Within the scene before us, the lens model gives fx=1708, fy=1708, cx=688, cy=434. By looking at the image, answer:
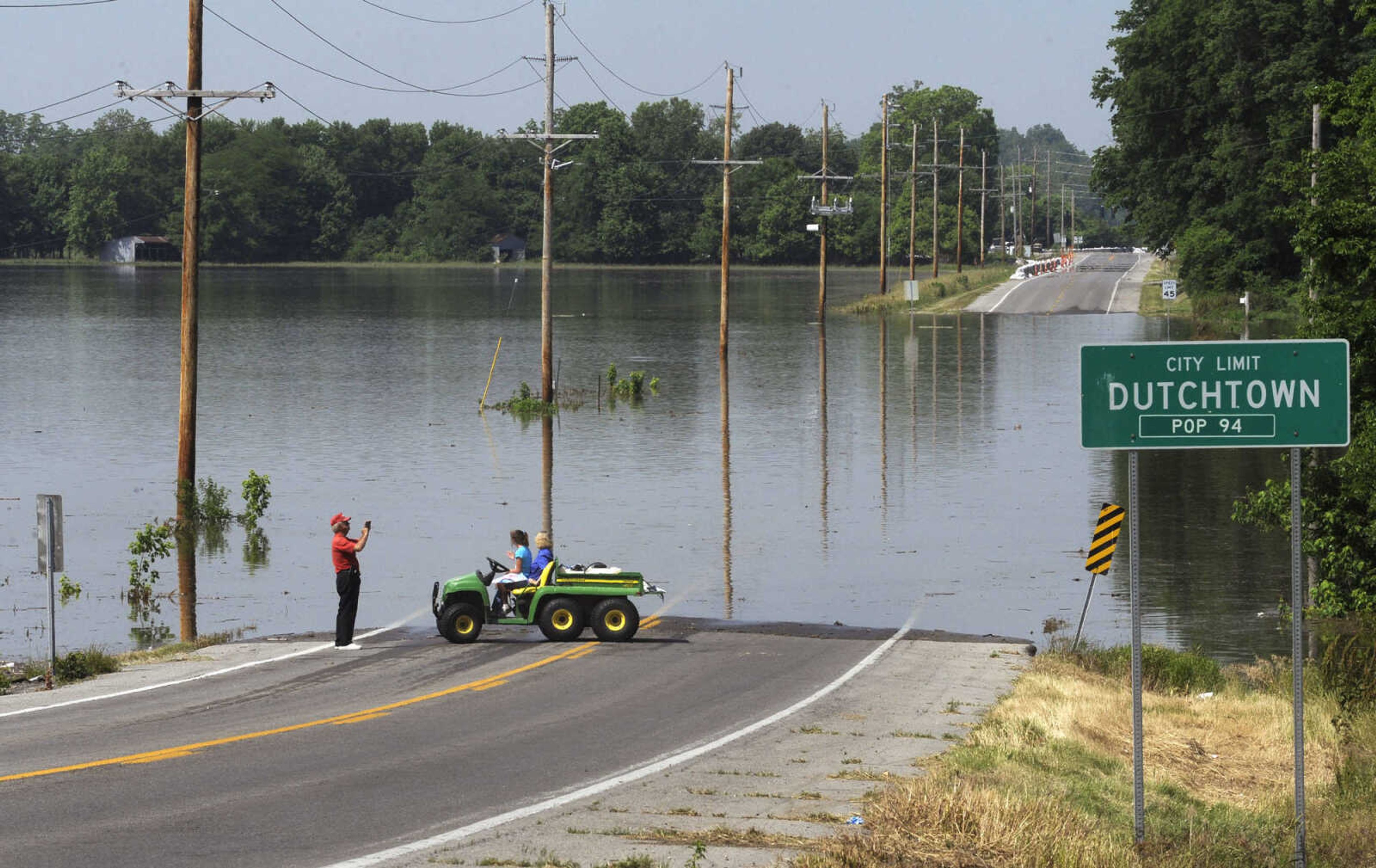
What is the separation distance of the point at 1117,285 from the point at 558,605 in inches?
4257

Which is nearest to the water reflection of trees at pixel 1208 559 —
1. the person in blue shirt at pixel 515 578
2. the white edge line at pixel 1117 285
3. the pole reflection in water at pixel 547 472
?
the person in blue shirt at pixel 515 578

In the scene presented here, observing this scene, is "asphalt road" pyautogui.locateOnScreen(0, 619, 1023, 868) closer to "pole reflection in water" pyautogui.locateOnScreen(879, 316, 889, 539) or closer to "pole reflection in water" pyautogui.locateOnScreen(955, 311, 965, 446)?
"pole reflection in water" pyautogui.locateOnScreen(879, 316, 889, 539)

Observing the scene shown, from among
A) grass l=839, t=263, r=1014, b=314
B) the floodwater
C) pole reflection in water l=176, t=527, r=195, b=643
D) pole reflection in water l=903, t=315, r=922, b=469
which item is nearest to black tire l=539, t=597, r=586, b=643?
the floodwater

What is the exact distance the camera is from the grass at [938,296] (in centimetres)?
10256

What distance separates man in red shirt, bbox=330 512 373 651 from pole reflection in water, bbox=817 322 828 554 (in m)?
10.7

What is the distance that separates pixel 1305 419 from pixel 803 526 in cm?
2205

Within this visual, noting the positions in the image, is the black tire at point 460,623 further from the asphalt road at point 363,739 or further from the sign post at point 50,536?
the sign post at point 50,536

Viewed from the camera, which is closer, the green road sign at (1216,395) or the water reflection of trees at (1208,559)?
the green road sign at (1216,395)

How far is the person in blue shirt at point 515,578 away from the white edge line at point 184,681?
1.89m

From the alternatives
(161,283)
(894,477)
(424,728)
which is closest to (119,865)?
(424,728)

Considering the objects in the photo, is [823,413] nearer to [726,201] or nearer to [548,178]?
[548,178]

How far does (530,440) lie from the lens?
46.0 meters

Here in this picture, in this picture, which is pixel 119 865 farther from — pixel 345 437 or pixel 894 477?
pixel 345 437

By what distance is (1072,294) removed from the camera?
117 m
